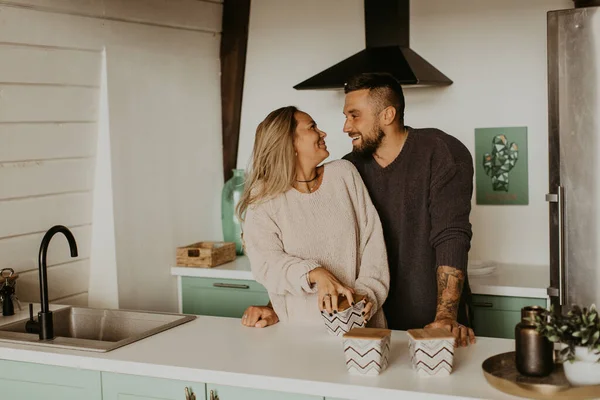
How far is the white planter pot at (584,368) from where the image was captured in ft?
6.19

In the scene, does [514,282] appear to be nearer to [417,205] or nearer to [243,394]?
[417,205]

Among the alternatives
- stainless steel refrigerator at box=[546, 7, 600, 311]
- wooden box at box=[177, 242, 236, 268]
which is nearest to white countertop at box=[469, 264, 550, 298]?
stainless steel refrigerator at box=[546, 7, 600, 311]

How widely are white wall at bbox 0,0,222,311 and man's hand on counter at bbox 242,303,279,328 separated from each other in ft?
3.61

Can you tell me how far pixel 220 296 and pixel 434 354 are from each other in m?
2.11

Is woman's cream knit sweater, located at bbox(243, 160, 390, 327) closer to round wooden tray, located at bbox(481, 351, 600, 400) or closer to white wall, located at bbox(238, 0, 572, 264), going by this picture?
round wooden tray, located at bbox(481, 351, 600, 400)

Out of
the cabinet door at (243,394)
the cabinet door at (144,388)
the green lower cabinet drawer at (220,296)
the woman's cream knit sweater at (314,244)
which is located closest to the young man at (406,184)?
the woman's cream knit sweater at (314,244)

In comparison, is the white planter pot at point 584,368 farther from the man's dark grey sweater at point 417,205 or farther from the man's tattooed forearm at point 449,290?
the man's dark grey sweater at point 417,205

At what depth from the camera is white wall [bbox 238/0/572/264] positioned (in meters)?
3.86

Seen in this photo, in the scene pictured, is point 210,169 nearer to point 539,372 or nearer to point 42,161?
point 42,161

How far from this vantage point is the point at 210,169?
4.43m

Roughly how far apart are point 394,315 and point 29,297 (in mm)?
1493

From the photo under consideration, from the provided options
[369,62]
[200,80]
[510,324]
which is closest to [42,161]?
[200,80]

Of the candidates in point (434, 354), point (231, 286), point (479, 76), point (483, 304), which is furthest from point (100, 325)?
point (479, 76)

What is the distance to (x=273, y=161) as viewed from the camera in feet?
9.19
